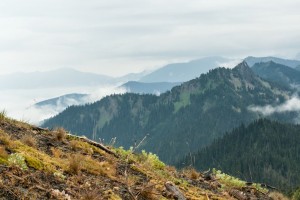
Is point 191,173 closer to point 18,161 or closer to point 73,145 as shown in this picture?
point 73,145

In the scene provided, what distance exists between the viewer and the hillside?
8203 mm

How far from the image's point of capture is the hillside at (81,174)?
26.9ft

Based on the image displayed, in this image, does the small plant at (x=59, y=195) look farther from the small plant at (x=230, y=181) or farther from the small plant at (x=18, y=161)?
the small plant at (x=230, y=181)

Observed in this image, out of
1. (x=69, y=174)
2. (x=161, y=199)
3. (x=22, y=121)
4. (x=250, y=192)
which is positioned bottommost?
(x=250, y=192)

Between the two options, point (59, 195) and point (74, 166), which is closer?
point (59, 195)

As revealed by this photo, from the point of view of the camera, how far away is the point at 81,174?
9836mm

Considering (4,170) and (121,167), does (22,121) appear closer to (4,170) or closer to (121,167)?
(121,167)

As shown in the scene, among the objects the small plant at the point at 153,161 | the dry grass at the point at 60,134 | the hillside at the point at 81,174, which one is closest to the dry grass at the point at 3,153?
the hillside at the point at 81,174

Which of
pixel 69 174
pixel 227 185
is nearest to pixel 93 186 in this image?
pixel 69 174

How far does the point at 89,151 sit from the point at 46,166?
3242 mm

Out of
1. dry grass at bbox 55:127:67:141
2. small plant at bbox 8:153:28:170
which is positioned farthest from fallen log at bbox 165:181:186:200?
dry grass at bbox 55:127:67:141

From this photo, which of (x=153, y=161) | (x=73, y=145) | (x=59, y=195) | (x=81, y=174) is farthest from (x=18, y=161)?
(x=153, y=161)

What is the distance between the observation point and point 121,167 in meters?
12.0

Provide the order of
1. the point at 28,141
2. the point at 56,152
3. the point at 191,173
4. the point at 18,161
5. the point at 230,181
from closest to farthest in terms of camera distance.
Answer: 1. the point at 18,161
2. the point at 28,141
3. the point at 56,152
4. the point at 191,173
5. the point at 230,181
